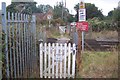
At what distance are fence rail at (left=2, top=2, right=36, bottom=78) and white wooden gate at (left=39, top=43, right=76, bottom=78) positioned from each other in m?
0.67

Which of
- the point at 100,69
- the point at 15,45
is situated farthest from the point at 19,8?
the point at 15,45

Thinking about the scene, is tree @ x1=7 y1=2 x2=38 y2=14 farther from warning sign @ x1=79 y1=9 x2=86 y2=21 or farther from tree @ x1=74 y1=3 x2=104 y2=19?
tree @ x1=74 y1=3 x2=104 y2=19

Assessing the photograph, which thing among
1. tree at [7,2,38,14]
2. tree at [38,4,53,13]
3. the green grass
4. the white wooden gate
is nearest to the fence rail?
the white wooden gate

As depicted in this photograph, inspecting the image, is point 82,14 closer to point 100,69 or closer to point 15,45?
point 100,69

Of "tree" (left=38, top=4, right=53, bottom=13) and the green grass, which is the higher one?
"tree" (left=38, top=4, right=53, bottom=13)

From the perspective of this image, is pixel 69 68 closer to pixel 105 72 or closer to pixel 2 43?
pixel 105 72

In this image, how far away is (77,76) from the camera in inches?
318

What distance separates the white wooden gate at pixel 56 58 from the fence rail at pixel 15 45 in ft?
2.21

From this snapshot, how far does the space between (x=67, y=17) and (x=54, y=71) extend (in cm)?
4758

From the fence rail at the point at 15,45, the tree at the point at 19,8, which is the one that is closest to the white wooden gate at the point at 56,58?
the fence rail at the point at 15,45

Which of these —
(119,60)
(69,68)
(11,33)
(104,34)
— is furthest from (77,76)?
(104,34)

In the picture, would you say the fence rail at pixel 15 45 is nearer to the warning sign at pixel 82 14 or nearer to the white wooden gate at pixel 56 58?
the white wooden gate at pixel 56 58

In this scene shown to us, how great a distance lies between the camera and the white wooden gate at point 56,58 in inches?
312

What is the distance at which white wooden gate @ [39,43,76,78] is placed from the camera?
26.0ft
